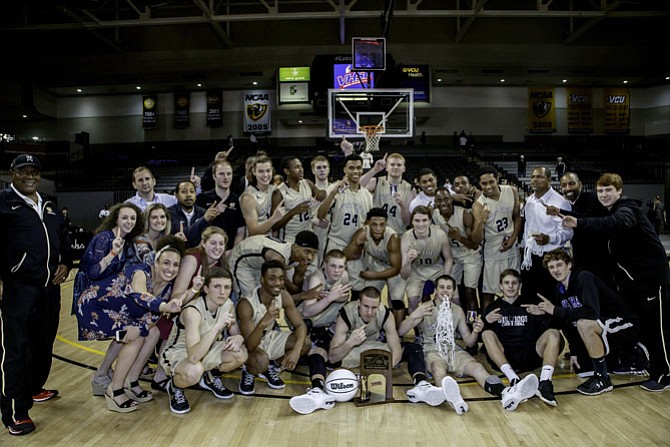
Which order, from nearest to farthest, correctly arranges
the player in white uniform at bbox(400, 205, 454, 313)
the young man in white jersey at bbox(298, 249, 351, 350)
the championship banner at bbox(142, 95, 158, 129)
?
1. the young man in white jersey at bbox(298, 249, 351, 350)
2. the player in white uniform at bbox(400, 205, 454, 313)
3. the championship banner at bbox(142, 95, 158, 129)

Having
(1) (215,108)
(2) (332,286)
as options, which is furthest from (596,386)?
(1) (215,108)

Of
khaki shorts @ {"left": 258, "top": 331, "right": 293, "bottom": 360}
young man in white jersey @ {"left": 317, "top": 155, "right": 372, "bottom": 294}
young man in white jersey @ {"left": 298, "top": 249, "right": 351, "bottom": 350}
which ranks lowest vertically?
khaki shorts @ {"left": 258, "top": 331, "right": 293, "bottom": 360}

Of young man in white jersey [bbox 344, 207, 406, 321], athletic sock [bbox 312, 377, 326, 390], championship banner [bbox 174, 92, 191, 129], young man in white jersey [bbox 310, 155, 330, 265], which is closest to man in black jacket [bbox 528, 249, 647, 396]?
young man in white jersey [bbox 344, 207, 406, 321]

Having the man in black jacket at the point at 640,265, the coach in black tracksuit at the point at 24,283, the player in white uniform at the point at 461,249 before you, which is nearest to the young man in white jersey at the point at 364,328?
the player in white uniform at the point at 461,249

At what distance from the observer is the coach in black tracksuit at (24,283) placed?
371cm

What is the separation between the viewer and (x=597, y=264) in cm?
523

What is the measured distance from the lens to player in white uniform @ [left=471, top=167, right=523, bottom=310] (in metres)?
5.96

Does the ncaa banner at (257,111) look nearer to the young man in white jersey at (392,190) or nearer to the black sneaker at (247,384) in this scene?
the young man in white jersey at (392,190)

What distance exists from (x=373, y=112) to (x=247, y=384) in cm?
1228

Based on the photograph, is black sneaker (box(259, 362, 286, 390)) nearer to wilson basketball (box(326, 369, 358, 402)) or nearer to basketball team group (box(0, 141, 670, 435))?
basketball team group (box(0, 141, 670, 435))

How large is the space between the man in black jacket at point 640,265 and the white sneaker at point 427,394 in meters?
1.83

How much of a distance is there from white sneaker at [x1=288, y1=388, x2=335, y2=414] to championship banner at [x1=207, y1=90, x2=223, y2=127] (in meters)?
24.4

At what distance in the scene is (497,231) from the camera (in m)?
6.02

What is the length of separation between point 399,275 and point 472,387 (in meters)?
1.51
